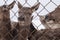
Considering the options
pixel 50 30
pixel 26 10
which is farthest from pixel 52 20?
pixel 50 30

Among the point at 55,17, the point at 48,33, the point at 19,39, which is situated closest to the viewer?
the point at 48,33

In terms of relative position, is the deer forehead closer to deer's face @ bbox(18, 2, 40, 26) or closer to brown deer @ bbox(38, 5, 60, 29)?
deer's face @ bbox(18, 2, 40, 26)

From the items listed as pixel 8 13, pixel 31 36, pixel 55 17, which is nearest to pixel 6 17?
pixel 8 13

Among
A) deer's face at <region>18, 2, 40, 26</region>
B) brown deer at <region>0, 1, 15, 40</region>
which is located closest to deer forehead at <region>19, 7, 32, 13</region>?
deer's face at <region>18, 2, 40, 26</region>

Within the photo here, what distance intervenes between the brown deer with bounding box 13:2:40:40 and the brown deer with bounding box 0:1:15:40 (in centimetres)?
17

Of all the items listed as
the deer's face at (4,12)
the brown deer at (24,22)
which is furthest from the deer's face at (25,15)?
the deer's face at (4,12)

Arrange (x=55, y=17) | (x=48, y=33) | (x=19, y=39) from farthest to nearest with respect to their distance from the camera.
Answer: (x=55, y=17) < (x=19, y=39) < (x=48, y=33)

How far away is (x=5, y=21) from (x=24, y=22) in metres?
0.33

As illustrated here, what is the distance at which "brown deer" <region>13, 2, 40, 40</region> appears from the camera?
11.5 ft

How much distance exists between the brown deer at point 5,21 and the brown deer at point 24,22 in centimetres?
17

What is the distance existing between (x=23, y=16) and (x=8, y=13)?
0.94 ft

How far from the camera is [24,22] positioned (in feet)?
12.1

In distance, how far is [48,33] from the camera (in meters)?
3.14

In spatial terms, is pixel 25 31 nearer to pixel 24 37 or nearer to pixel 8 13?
pixel 24 37
